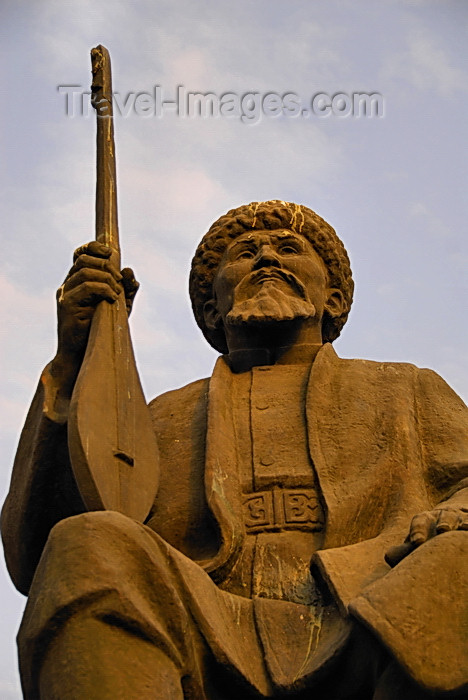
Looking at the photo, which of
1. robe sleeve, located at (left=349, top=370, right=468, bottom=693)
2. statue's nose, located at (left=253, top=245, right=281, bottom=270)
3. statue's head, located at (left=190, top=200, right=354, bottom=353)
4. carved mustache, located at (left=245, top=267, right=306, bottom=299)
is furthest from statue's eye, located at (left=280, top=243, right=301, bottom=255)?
robe sleeve, located at (left=349, top=370, right=468, bottom=693)

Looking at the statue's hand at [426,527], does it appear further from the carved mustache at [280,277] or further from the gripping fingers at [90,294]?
the carved mustache at [280,277]

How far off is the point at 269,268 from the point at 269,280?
88 millimetres

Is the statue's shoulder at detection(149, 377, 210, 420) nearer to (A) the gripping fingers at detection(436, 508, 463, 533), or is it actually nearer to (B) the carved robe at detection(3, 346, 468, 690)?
(B) the carved robe at detection(3, 346, 468, 690)

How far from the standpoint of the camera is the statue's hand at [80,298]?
25.5 feet

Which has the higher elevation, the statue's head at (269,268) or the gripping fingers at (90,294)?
the statue's head at (269,268)

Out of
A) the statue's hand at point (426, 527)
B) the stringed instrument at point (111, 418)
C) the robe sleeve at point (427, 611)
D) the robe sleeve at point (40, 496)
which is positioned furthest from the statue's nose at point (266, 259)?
the robe sleeve at point (427, 611)

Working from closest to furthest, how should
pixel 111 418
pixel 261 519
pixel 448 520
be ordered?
pixel 448 520 < pixel 111 418 < pixel 261 519

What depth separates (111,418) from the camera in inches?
294

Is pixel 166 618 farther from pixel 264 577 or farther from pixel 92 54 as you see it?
pixel 92 54

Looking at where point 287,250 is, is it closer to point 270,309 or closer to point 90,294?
point 270,309

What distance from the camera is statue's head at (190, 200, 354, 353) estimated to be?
8750 mm

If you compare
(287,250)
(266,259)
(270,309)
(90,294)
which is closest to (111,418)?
(90,294)

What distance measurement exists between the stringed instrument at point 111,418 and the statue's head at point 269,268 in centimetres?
96

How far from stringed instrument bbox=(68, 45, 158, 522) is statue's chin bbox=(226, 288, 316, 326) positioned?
0.87 m
